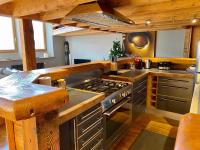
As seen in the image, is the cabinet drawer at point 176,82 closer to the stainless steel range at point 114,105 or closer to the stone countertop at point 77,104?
the stainless steel range at point 114,105

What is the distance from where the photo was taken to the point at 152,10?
2.36 metres

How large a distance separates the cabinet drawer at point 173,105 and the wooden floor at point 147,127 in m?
0.22

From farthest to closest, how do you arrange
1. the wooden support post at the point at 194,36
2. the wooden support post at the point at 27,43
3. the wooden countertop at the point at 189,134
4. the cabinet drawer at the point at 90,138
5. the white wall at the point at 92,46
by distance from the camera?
the white wall at the point at 92,46, the wooden support post at the point at 194,36, the wooden support post at the point at 27,43, the cabinet drawer at the point at 90,138, the wooden countertop at the point at 189,134

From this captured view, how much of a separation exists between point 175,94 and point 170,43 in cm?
227

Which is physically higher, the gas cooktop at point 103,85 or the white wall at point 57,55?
the white wall at point 57,55

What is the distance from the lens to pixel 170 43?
4727 mm

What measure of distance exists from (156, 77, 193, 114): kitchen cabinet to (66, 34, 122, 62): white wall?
3114 millimetres

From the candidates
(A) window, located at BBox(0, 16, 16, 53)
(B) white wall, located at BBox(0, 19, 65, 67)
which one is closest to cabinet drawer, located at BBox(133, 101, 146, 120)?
(B) white wall, located at BBox(0, 19, 65, 67)

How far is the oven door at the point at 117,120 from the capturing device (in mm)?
1838

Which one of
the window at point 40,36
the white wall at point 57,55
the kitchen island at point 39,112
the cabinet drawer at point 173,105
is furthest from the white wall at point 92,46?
the kitchen island at point 39,112

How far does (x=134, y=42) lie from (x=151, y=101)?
2.66 meters

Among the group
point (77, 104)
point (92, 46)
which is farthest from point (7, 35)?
point (77, 104)

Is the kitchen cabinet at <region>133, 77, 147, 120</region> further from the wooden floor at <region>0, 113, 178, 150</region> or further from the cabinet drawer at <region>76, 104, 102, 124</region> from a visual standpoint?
the cabinet drawer at <region>76, 104, 102, 124</region>

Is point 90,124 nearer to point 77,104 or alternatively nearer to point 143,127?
point 77,104
